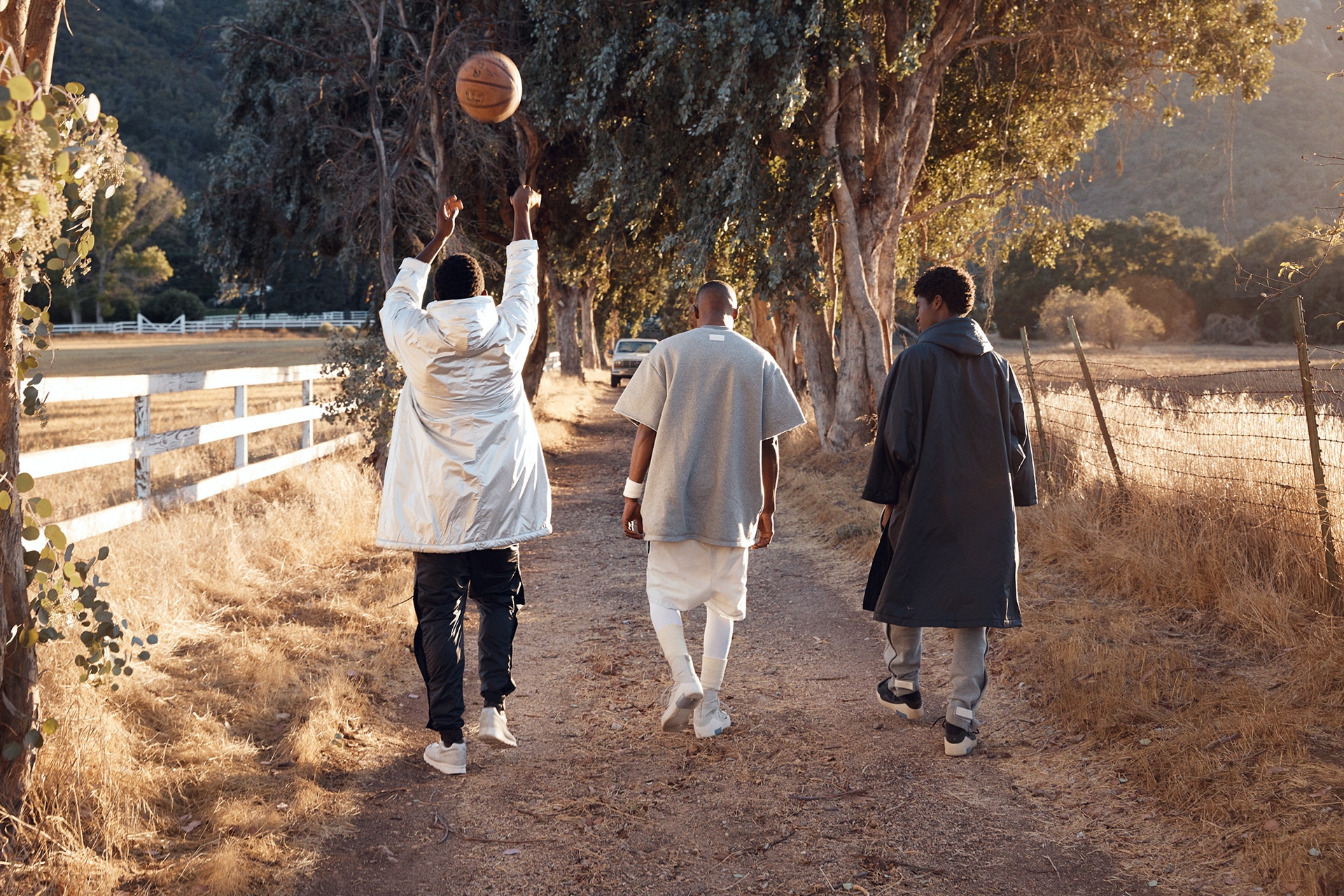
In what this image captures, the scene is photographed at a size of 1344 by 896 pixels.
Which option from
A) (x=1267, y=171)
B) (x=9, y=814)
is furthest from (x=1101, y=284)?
(x=9, y=814)

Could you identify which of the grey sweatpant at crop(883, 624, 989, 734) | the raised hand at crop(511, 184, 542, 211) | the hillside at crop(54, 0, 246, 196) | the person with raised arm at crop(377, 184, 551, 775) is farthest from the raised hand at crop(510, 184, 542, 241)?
the hillside at crop(54, 0, 246, 196)

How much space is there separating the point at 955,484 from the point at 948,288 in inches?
36.9

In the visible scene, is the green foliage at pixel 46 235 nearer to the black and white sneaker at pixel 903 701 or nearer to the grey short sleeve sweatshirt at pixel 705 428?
the grey short sleeve sweatshirt at pixel 705 428

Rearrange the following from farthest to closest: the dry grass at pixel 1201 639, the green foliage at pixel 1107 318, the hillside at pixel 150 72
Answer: the hillside at pixel 150 72 < the green foliage at pixel 1107 318 < the dry grass at pixel 1201 639

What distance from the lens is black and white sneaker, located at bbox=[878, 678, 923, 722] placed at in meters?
5.11

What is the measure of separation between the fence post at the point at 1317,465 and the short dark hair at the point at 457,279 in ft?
13.9

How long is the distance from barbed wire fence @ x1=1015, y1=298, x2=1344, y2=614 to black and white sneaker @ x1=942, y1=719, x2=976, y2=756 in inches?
87.6

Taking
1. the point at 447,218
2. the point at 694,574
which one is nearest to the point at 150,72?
the point at 447,218

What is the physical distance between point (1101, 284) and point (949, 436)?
218ft

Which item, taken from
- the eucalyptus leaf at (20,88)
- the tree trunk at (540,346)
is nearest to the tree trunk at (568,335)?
the tree trunk at (540,346)

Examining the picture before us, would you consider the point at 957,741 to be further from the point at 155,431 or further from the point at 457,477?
the point at 155,431

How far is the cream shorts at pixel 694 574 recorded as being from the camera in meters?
4.93

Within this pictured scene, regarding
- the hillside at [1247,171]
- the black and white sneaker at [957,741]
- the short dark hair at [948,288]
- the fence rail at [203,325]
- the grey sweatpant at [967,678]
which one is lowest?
the black and white sneaker at [957,741]

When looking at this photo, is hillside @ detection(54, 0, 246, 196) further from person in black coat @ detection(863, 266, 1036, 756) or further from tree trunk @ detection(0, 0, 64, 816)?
person in black coat @ detection(863, 266, 1036, 756)
